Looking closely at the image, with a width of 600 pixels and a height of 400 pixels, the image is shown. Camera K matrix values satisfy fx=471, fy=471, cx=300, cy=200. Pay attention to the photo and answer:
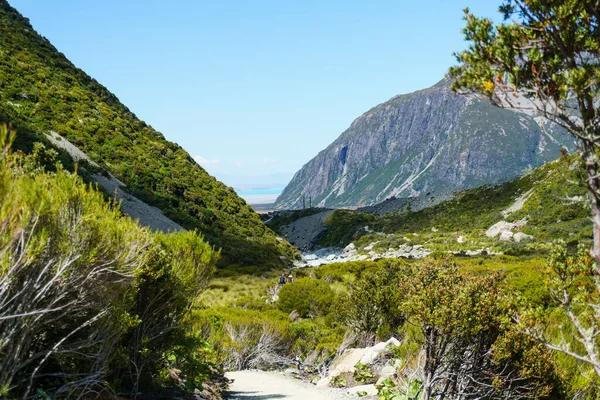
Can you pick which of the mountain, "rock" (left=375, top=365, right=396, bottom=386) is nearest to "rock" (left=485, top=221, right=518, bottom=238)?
the mountain

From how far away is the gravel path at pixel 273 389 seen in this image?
10930 millimetres

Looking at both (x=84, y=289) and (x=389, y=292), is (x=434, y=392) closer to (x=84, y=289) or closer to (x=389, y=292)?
(x=84, y=289)

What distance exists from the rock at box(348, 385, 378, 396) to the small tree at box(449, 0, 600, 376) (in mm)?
6126

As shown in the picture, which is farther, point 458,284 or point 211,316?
point 211,316

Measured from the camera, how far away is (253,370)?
50.8 ft

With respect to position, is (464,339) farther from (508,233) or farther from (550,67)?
(508,233)

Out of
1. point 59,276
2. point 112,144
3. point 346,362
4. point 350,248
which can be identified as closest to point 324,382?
point 346,362

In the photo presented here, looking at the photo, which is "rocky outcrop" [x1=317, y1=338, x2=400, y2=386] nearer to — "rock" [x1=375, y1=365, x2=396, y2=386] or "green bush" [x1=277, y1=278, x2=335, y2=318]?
"rock" [x1=375, y1=365, x2=396, y2=386]

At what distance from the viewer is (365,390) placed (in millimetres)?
11023

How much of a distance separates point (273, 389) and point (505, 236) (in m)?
63.9

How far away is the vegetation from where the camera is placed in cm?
462

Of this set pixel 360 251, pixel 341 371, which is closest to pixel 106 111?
pixel 360 251

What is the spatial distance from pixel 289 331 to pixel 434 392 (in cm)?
980

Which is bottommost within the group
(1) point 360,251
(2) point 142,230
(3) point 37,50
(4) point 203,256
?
(1) point 360,251
